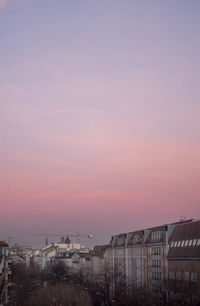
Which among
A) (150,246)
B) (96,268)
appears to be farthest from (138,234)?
(96,268)

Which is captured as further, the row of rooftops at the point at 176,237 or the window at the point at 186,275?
the row of rooftops at the point at 176,237

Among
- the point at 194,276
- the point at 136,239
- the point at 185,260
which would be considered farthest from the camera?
the point at 136,239

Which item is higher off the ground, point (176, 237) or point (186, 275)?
point (176, 237)

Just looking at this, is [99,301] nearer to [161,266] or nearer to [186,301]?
[161,266]

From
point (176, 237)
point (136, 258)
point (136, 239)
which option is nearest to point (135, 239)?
point (136, 239)

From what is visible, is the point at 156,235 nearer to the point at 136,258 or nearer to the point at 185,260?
the point at 136,258

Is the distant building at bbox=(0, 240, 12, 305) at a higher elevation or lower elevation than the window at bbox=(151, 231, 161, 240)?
lower

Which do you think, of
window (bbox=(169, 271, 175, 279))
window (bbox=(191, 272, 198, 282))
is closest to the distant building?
window (bbox=(169, 271, 175, 279))

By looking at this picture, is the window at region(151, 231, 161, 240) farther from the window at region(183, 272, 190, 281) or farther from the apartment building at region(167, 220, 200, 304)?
the window at region(183, 272, 190, 281)

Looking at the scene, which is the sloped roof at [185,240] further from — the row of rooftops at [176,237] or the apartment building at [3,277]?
the apartment building at [3,277]

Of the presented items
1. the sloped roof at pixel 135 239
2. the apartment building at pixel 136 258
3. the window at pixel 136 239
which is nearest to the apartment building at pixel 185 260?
the apartment building at pixel 136 258

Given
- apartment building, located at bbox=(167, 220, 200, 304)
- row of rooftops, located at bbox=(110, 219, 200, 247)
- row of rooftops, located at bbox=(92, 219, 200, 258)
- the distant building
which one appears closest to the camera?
apartment building, located at bbox=(167, 220, 200, 304)

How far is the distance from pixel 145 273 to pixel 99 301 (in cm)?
1105

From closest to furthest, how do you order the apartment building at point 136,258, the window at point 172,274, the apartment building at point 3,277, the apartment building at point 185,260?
the apartment building at point 185,260 < the window at point 172,274 < the apartment building at point 3,277 < the apartment building at point 136,258
